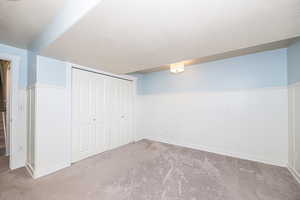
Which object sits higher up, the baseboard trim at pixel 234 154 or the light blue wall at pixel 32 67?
the light blue wall at pixel 32 67

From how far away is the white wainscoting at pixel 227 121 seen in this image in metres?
2.37

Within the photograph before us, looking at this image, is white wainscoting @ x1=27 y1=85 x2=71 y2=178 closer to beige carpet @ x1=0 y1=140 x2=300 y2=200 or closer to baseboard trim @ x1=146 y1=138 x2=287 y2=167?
beige carpet @ x1=0 y1=140 x2=300 y2=200

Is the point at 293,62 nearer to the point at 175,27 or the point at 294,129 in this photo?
the point at 294,129

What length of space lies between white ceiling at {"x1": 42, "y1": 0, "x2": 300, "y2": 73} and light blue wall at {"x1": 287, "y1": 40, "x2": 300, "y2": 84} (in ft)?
2.84

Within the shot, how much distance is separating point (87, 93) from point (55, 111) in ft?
2.32

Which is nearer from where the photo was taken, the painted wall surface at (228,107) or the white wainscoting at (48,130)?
the white wainscoting at (48,130)

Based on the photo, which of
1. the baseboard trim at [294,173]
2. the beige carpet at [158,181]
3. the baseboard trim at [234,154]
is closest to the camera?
the beige carpet at [158,181]

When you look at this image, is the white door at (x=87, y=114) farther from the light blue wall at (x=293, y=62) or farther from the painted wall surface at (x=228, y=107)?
the light blue wall at (x=293, y=62)

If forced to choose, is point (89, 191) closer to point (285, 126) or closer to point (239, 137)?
point (239, 137)

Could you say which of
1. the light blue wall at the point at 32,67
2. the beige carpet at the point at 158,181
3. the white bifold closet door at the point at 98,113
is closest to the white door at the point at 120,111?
the white bifold closet door at the point at 98,113

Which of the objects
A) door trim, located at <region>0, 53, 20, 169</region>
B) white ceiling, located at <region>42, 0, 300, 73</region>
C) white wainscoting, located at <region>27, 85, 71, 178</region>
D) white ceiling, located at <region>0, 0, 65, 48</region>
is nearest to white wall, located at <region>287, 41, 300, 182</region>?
white ceiling, located at <region>42, 0, 300, 73</region>

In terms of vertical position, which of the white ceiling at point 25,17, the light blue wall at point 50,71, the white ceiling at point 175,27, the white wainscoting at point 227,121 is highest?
the white ceiling at point 25,17

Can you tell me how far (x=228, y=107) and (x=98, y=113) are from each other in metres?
3.07

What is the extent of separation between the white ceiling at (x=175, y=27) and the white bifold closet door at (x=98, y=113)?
87cm
